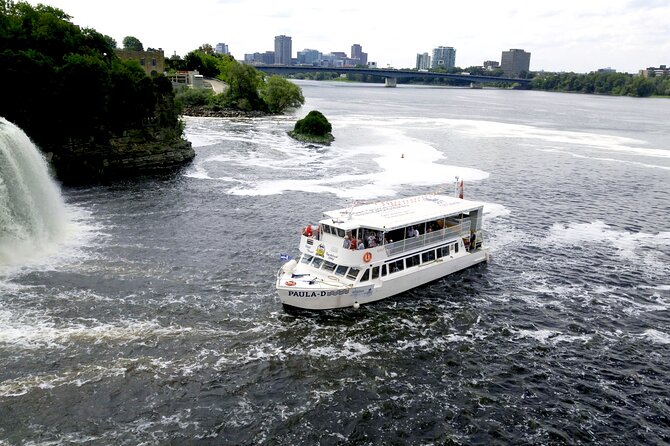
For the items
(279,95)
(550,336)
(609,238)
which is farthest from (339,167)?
(279,95)

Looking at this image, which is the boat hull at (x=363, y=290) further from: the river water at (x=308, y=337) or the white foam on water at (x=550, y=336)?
the white foam on water at (x=550, y=336)

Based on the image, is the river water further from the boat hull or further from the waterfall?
the waterfall

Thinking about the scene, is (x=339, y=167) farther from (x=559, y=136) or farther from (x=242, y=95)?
(x=242, y=95)

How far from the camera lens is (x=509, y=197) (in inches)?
2778

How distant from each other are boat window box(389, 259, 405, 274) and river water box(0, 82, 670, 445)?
2.27 metres

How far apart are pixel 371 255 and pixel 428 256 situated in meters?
6.96

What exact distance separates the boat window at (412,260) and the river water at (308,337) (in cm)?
222

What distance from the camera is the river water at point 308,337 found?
82.9 ft

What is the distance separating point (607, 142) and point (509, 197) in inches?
2737

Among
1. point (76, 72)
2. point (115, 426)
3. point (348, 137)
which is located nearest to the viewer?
point (115, 426)

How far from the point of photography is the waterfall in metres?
43.3

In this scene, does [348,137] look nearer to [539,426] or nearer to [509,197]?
[509,197]

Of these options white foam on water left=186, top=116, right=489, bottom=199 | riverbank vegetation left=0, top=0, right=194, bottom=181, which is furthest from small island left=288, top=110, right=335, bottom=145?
riverbank vegetation left=0, top=0, right=194, bottom=181

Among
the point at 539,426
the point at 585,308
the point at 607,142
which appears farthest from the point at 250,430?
the point at 607,142
